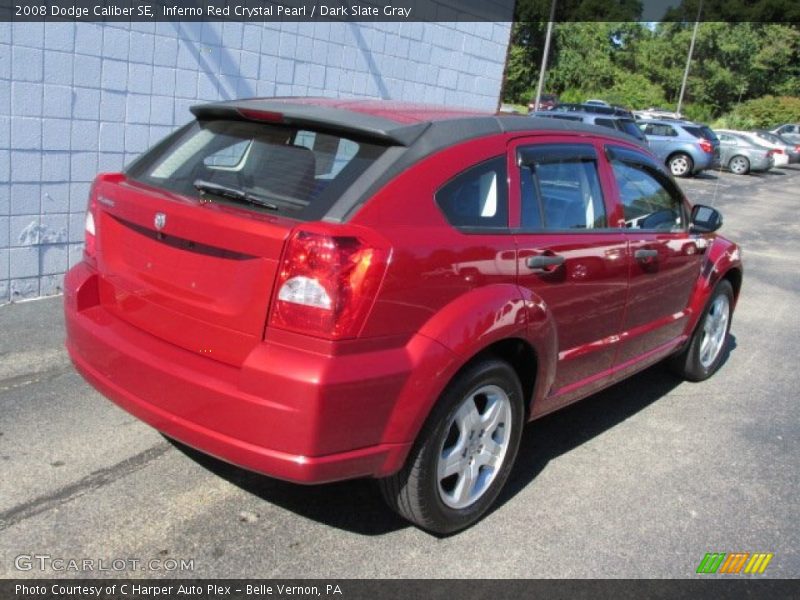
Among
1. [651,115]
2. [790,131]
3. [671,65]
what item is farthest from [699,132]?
[671,65]

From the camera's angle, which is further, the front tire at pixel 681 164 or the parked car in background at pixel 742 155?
the parked car in background at pixel 742 155

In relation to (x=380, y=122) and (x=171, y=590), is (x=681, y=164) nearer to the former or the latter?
(x=380, y=122)

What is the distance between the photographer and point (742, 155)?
28.8 metres

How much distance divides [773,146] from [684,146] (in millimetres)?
7408

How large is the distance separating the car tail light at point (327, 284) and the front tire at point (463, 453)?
60 centimetres

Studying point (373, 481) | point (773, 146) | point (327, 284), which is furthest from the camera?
point (773, 146)

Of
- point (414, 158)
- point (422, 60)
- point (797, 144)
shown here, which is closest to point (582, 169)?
point (414, 158)

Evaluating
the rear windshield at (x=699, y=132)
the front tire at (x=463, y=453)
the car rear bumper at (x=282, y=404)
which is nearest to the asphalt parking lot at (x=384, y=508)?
the front tire at (x=463, y=453)

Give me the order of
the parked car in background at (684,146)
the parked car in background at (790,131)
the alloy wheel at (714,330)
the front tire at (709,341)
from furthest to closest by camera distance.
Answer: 1. the parked car in background at (790,131)
2. the parked car in background at (684,146)
3. the alloy wheel at (714,330)
4. the front tire at (709,341)

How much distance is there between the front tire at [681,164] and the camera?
24.2m

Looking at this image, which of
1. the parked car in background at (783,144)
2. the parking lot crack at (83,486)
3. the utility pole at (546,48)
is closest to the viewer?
the parking lot crack at (83,486)

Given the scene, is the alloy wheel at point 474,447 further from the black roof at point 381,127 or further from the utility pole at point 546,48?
the utility pole at point 546,48

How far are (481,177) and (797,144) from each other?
36.3 metres

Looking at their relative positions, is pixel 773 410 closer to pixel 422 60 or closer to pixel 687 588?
pixel 687 588
